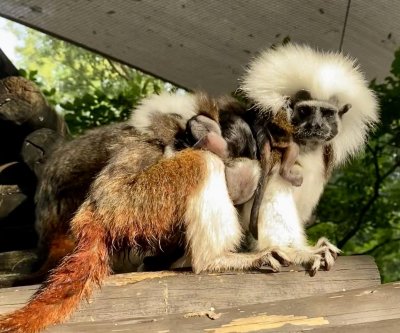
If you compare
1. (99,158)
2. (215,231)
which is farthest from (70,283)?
(99,158)

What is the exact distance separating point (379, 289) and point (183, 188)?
106 cm

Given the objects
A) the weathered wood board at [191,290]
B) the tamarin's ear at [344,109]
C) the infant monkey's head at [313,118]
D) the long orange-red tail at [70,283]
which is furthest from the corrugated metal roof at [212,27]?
the long orange-red tail at [70,283]

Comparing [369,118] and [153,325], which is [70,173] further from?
[369,118]

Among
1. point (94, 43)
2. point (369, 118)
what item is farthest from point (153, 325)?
point (94, 43)

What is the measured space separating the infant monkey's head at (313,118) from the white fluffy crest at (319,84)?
5cm

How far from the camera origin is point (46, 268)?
3.87m

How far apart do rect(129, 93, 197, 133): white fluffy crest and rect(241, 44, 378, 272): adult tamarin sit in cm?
37

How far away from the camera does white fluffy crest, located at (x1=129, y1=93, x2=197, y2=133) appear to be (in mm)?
3922

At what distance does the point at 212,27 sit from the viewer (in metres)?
5.73

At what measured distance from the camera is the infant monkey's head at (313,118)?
385 centimetres

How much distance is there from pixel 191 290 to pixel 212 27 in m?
3.06

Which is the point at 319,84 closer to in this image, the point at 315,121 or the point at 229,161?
the point at 315,121

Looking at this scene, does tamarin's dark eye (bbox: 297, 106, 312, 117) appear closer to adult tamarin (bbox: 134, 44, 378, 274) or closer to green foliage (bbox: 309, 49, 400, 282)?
adult tamarin (bbox: 134, 44, 378, 274)

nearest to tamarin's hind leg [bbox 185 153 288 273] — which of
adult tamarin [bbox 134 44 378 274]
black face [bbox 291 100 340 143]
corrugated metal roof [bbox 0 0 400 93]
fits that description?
adult tamarin [bbox 134 44 378 274]
